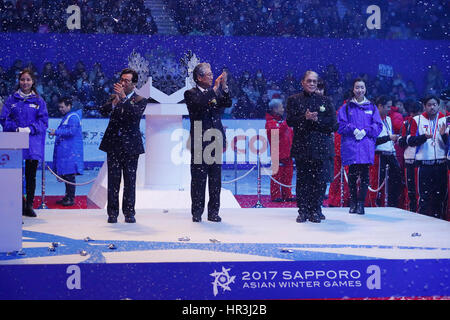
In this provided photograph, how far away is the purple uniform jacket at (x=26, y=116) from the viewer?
6.21 m

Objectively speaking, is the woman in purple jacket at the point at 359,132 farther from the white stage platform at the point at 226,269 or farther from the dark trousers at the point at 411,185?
the white stage platform at the point at 226,269

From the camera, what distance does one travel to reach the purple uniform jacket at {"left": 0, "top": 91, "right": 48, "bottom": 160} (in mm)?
6207

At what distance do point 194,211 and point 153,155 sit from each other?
2.10m

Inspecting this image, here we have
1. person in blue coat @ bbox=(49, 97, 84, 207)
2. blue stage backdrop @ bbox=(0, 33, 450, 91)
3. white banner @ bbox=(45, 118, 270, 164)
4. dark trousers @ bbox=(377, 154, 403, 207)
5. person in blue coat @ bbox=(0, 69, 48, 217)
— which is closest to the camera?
person in blue coat @ bbox=(0, 69, 48, 217)

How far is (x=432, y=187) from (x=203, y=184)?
2950mm

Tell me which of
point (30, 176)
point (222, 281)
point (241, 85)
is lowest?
point (222, 281)

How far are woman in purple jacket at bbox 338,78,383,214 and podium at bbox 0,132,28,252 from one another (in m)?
3.37

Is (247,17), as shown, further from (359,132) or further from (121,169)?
(121,169)

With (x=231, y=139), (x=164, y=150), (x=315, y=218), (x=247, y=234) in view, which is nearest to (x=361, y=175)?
(x=315, y=218)

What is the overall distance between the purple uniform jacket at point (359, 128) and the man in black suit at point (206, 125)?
1477mm

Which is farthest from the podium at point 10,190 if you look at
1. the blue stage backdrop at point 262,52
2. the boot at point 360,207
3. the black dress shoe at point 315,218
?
the blue stage backdrop at point 262,52

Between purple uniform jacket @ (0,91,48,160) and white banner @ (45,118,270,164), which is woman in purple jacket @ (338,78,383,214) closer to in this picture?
purple uniform jacket @ (0,91,48,160)

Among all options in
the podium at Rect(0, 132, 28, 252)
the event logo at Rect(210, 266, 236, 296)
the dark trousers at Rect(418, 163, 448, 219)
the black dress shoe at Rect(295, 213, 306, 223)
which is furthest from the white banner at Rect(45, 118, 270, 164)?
the event logo at Rect(210, 266, 236, 296)

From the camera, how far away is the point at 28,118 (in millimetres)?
6238
